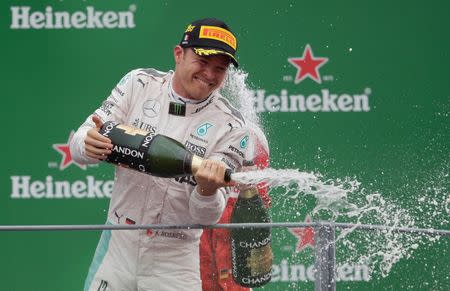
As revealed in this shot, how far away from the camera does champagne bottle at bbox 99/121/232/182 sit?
3273 mm

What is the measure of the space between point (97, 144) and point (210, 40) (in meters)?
0.54

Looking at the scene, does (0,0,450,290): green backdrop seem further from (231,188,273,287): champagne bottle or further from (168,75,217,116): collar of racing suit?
(168,75,217,116): collar of racing suit

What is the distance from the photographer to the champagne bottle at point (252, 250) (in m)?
3.89

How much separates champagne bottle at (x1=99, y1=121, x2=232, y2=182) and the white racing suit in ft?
0.79

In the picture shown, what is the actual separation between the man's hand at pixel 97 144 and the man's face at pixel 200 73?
1.22ft

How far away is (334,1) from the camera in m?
5.30

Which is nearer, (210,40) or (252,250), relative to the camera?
(210,40)

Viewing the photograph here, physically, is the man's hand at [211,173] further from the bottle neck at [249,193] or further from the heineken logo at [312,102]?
the heineken logo at [312,102]

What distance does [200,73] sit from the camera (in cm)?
357

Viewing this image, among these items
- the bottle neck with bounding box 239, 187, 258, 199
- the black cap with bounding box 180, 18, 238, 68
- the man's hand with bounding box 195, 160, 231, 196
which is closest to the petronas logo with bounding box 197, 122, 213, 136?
the black cap with bounding box 180, 18, 238, 68

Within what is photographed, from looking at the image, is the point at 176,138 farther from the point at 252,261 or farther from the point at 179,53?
the point at 252,261

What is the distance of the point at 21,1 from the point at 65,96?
0.50m

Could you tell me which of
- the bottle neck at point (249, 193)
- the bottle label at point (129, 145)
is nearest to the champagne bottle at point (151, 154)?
the bottle label at point (129, 145)

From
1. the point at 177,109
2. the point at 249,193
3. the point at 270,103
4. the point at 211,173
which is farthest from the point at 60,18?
the point at 211,173
